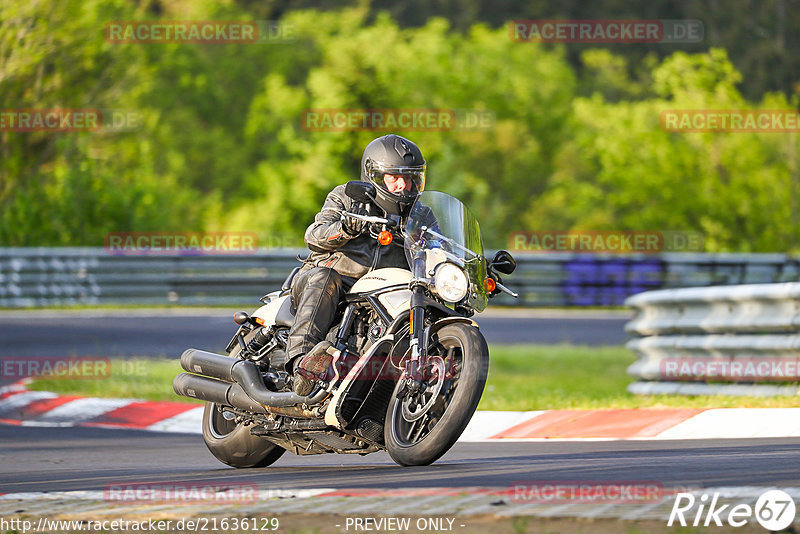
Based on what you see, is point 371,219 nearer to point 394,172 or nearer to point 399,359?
point 394,172

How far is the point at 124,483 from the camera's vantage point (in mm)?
6781

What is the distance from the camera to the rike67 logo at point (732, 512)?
4.84 meters

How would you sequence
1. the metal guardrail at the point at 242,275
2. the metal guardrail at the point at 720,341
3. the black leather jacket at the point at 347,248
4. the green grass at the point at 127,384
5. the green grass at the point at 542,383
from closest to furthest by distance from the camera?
the black leather jacket at the point at 347,248, the metal guardrail at the point at 720,341, the green grass at the point at 542,383, the green grass at the point at 127,384, the metal guardrail at the point at 242,275

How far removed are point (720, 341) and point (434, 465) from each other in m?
4.69

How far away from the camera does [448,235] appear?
7.28 metres

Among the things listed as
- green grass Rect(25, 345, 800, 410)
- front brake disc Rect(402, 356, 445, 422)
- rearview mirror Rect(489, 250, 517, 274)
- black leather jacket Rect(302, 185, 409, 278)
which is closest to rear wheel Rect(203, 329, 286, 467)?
black leather jacket Rect(302, 185, 409, 278)

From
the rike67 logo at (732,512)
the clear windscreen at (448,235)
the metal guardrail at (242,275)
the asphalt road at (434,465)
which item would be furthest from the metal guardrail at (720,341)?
the metal guardrail at (242,275)

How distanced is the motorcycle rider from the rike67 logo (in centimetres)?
260

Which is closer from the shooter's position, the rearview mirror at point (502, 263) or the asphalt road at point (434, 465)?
the asphalt road at point (434, 465)

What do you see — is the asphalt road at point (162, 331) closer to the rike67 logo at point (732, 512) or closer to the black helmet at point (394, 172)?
the black helmet at point (394, 172)

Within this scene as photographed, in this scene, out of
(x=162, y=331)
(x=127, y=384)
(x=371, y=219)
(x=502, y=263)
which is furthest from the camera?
(x=162, y=331)

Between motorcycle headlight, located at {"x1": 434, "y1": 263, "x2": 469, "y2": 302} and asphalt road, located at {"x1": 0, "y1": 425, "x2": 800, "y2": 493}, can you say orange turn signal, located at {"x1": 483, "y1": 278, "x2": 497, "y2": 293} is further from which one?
asphalt road, located at {"x1": 0, "y1": 425, "x2": 800, "y2": 493}

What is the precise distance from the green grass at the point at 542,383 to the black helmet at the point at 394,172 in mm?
3706

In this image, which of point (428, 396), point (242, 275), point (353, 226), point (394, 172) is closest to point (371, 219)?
point (353, 226)
